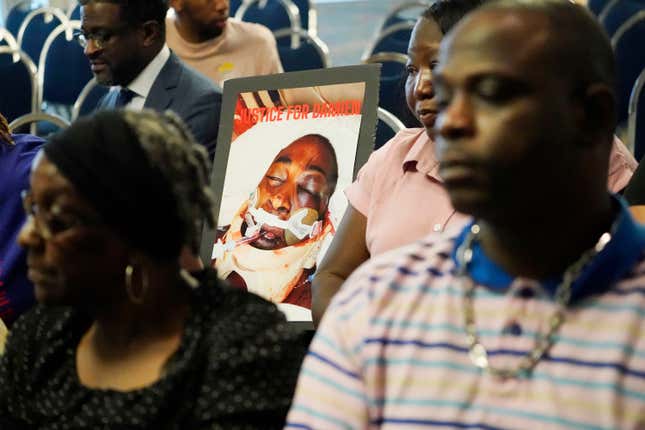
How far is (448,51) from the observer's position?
1.08 meters

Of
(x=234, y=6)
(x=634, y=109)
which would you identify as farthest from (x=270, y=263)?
(x=234, y=6)

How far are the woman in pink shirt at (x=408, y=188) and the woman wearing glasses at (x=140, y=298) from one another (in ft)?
2.15

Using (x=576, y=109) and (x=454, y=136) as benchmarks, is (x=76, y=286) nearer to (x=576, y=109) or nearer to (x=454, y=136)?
(x=454, y=136)

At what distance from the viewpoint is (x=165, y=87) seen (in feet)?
9.50

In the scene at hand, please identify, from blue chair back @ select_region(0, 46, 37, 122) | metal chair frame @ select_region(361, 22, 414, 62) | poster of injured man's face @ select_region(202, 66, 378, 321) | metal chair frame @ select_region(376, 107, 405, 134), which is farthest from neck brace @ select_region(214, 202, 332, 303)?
metal chair frame @ select_region(361, 22, 414, 62)

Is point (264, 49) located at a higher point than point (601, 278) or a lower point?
lower

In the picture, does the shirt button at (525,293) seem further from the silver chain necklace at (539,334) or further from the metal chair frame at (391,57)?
the metal chair frame at (391,57)

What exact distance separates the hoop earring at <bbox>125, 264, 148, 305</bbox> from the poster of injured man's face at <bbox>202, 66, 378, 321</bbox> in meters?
0.90

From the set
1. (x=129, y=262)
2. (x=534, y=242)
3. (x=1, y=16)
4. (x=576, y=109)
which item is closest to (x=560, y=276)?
(x=534, y=242)

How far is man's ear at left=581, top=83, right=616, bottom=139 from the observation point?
1.04 meters

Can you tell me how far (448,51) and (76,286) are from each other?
53 cm

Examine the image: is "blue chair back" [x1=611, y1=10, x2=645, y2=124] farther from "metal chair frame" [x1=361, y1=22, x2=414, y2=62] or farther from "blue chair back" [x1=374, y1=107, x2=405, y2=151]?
"blue chair back" [x1=374, y1=107, x2=405, y2=151]

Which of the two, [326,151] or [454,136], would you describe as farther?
[326,151]

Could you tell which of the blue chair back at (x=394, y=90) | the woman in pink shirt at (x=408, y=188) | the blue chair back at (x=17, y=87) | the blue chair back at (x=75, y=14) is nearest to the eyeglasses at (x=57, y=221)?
the woman in pink shirt at (x=408, y=188)
